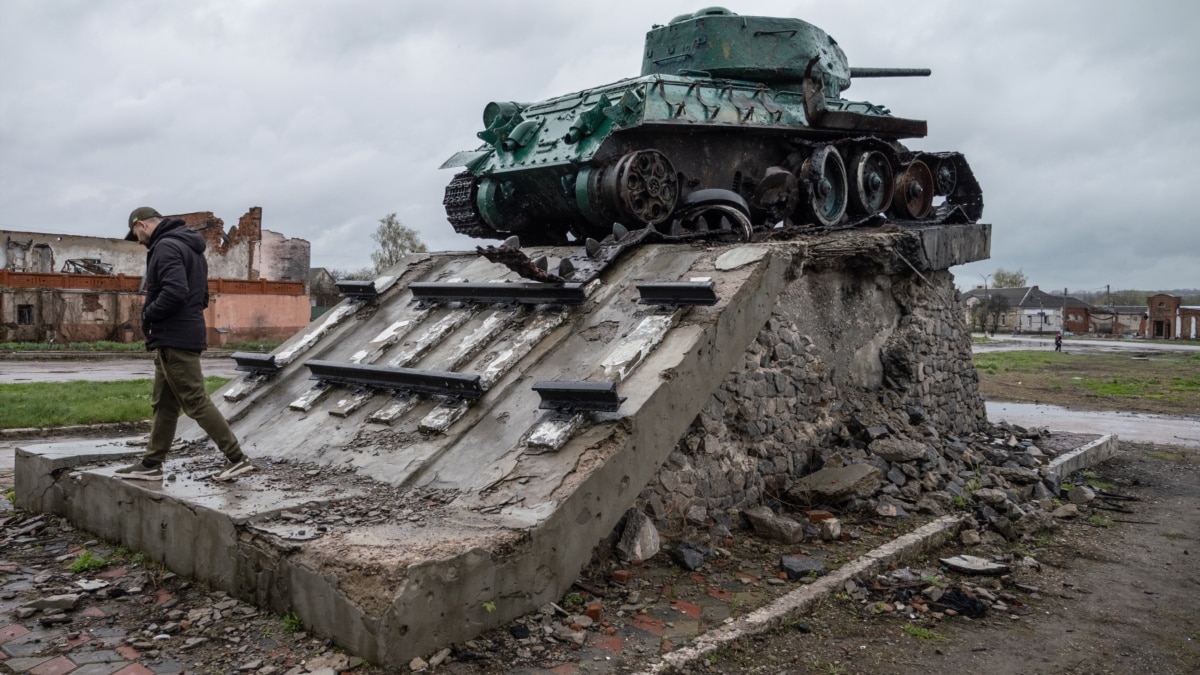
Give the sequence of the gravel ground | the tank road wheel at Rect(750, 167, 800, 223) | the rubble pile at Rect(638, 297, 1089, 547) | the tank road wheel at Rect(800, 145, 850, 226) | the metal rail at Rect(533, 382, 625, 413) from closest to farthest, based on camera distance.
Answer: the gravel ground, the metal rail at Rect(533, 382, 625, 413), the rubble pile at Rect(638, 297, 1089, 547), the tank road wheel at Rect(750, 167, 800, 223), the tank road wheel at Rect(800, 145, 850, 226)

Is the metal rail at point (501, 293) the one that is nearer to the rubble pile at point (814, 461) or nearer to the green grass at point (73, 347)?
the rubble pile at point (814, 461)

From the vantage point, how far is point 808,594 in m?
5.05

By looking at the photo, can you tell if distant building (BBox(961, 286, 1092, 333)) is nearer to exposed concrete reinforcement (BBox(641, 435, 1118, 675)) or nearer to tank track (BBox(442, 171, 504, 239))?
tank track (BBox(442, 171, 504, 239))

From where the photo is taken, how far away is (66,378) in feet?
54.5

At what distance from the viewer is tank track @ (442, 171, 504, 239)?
962cm

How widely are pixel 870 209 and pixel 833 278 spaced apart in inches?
Answer: 71.4

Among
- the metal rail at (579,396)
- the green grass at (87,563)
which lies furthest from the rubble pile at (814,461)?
the green grass at (87,563)

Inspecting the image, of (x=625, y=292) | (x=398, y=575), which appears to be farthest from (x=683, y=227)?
(x=398, y=575)

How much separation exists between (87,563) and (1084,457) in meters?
8.79

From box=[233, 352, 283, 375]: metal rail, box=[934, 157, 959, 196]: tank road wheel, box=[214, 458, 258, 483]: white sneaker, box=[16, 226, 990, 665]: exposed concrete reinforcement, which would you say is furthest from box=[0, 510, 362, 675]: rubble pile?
box=[934, 157, 959, 196]: tank road wheel

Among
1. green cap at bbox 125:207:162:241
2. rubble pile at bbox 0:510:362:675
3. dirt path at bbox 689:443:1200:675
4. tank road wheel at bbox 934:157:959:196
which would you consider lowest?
dirt path at bbox 689:443:1200:675

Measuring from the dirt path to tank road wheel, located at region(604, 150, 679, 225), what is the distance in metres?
3.49

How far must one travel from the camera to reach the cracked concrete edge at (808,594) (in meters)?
4.29

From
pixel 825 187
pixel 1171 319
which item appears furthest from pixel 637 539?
pixel 1171 319
